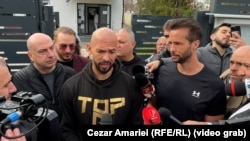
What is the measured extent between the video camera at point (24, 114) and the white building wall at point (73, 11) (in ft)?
58.4

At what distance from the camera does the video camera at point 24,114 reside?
138 cm

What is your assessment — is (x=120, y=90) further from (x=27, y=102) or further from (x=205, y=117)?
(x=27, y=102)

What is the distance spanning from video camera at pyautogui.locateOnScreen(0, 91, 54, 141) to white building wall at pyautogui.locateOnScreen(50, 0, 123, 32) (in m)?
17.8

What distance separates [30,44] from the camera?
322cm

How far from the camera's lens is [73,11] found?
19266mm

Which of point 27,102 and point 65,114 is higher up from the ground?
point 27,102

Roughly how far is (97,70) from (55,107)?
75cm

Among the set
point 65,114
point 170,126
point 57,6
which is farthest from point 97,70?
point 57,6

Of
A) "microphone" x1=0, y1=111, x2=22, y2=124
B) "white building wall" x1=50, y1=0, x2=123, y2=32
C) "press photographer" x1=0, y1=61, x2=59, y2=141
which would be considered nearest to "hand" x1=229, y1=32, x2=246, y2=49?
"press photographer" x1=0, y1=61, x2=59, y2=141

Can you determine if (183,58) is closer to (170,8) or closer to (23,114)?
(23,114)

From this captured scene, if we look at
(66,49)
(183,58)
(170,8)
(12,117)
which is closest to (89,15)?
(170,8)

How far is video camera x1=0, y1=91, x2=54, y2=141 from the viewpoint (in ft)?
4.53

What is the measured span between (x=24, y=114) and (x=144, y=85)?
1103 mm

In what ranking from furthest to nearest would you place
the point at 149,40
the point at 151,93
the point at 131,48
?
the point at 149,40 → the point at 131,48 → the point at 151,93
